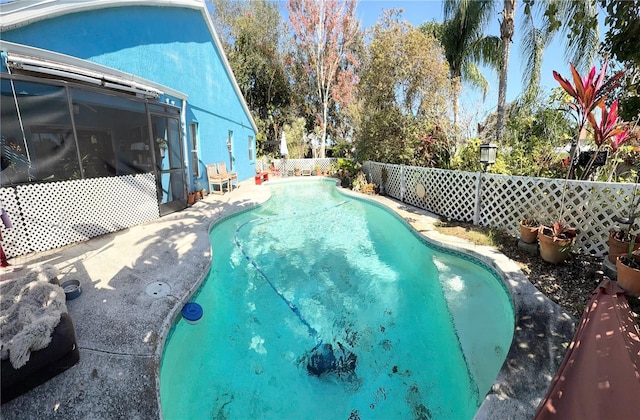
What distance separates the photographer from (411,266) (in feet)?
18.7

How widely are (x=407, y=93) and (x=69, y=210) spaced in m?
10.6

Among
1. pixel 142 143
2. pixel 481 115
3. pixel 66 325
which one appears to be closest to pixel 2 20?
pixel 142 143

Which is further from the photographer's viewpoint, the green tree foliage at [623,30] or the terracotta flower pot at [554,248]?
the terracotta flower pot at [554,248]

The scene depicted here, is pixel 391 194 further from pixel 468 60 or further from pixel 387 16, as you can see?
pixel 468 60

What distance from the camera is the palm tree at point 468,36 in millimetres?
13406

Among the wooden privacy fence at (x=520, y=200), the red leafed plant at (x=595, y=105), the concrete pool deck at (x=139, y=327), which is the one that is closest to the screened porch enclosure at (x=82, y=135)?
the concrete pool deck at (x=139, y=327)

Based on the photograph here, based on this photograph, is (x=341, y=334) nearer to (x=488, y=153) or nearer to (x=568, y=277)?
(x=568, y=277)

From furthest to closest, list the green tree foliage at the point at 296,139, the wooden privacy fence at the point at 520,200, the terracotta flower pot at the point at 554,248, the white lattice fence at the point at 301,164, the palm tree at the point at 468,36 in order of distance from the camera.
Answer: the green tree foliage at the point at 296,139 → the white lattice fence at the point at 301,164 → the palm tree at the point at 468,36 → the wooden privacy fence at the point at 520,200 → the terracotta flower pot at the point at 554,248

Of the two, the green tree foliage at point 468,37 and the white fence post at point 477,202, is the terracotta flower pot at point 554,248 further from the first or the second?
the green tree foliage at point 468,37

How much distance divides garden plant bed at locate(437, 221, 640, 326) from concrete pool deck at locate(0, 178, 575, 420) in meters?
0.18

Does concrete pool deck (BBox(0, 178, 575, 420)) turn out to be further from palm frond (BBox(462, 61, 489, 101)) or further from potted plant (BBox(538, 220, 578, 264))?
palm frond (BBox(462, 61, 489, 101))

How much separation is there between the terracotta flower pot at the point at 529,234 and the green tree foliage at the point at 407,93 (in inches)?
160

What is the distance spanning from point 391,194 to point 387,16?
284 inches

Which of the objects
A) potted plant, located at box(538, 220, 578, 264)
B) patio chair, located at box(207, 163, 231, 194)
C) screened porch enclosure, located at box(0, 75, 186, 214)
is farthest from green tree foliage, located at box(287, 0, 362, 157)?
potted plant, located at box(538, 220, 578, 264)
